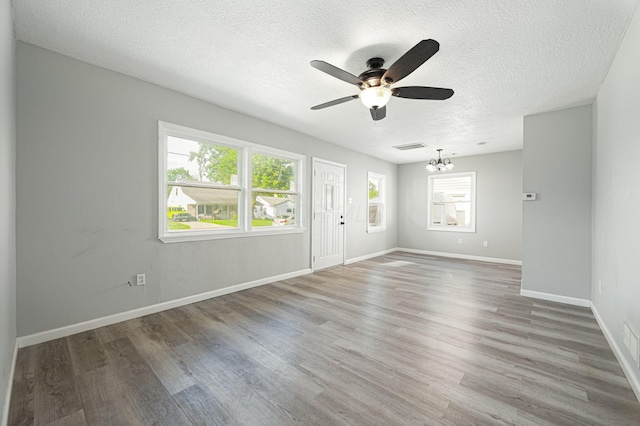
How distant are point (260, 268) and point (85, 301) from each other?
6.82 feet

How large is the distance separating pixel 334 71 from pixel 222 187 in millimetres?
2300

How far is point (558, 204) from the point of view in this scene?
3.54m

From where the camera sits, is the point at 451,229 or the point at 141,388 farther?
the point at 451,229

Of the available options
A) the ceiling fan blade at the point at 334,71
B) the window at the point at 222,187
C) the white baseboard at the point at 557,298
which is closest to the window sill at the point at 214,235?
the window at the point at 222,187

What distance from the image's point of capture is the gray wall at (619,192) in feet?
6.12

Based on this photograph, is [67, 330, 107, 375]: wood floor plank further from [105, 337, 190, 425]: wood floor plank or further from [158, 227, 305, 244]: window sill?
[158, 227, 305, 244]: window sill

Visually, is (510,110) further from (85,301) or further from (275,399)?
(85,301)

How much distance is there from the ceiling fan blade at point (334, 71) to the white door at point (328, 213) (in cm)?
279

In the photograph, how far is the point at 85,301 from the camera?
2.59 m

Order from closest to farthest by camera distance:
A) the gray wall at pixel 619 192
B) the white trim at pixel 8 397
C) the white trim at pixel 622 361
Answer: the white trim at pixel 8 397 → the white trim at pixel 622 361 → the gray wall at pixel 619 192

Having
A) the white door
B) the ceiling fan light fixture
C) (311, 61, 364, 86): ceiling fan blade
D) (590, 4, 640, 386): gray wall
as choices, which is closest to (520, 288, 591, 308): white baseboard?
(590, 4, 640, 386): gray wall

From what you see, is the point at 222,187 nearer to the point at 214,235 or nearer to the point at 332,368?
the point at 214,235

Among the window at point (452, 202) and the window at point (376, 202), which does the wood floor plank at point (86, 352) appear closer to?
the window at point (376, 202)

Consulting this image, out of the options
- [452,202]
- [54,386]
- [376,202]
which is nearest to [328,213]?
[376,202]
